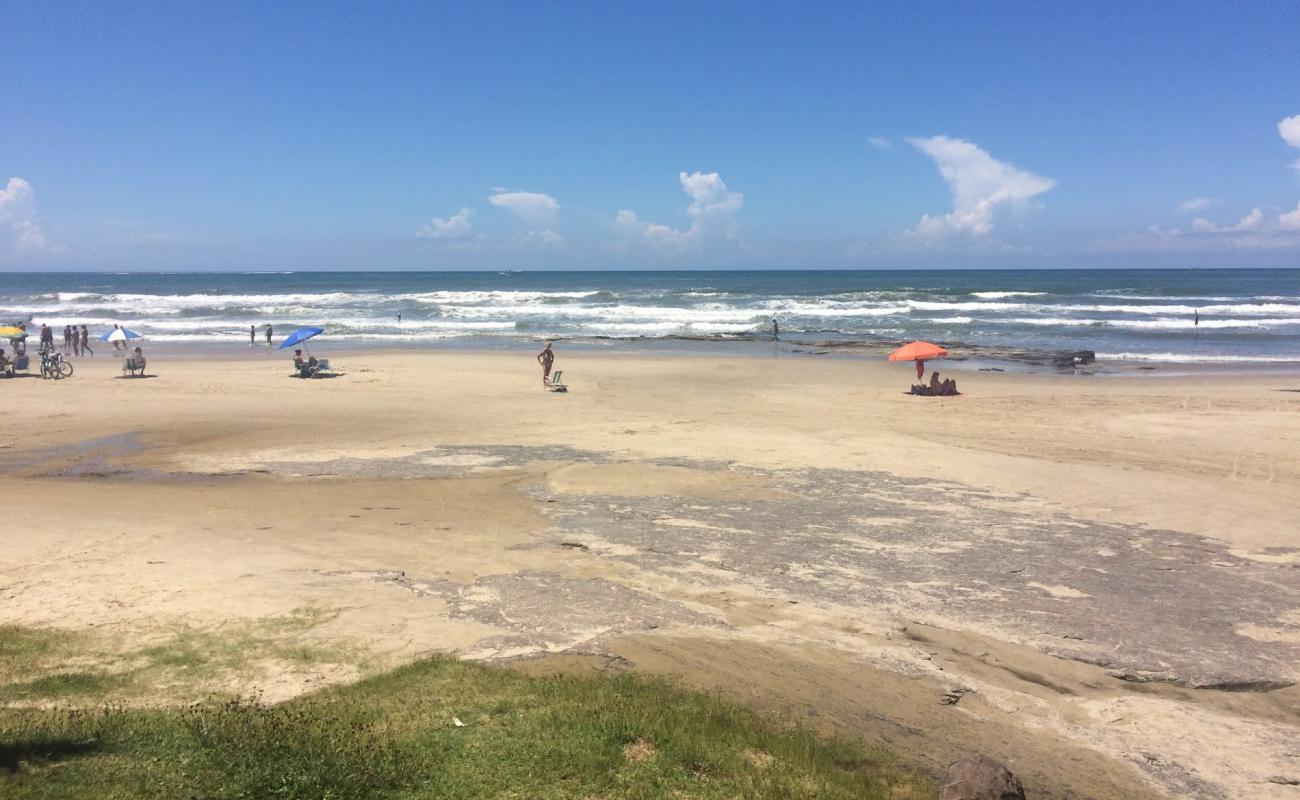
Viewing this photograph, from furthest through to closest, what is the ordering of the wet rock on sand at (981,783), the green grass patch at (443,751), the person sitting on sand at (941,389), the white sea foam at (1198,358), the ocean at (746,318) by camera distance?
the ocean at (746,318) → the white sea foam at (1198,358) → the person sitting on sand at (941,389) → the wet rock on sand at (981,783) → the green grass patch at (443,751)

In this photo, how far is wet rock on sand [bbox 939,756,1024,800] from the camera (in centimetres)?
439

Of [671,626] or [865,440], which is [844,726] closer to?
[671,626]

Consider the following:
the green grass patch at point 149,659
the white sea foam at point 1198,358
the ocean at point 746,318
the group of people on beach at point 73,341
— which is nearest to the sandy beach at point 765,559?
the green grass patch at point 149,659

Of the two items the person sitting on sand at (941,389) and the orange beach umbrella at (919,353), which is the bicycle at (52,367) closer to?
the orange beach umbrella at (919,353)

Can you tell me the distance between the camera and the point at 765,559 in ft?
29.7

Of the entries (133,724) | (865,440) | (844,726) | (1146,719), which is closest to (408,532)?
(133,724)

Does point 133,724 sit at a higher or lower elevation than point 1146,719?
higher

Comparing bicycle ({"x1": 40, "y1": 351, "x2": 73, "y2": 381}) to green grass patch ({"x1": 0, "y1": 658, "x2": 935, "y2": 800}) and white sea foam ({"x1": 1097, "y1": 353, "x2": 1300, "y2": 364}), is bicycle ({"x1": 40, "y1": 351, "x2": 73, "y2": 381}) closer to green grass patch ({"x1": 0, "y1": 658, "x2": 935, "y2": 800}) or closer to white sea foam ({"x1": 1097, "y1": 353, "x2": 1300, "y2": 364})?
green grass patch ({"x1": 0, "y1": 658, "x2": 935, "y2": 800})

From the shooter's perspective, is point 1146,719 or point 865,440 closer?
point 1146,719

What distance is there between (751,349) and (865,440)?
18617mm

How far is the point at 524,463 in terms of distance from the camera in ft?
45.0

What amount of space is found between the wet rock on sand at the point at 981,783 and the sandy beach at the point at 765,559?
630 mm

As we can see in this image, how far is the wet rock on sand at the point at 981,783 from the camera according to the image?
439cm

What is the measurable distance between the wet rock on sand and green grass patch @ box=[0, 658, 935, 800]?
0.19 m
